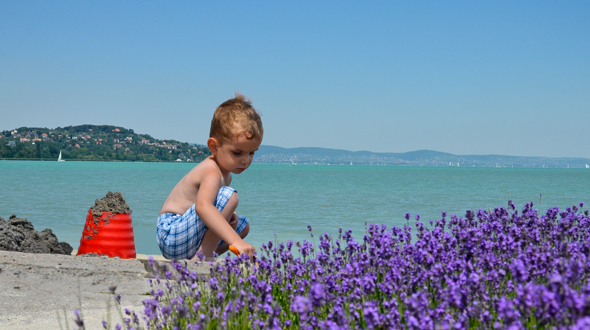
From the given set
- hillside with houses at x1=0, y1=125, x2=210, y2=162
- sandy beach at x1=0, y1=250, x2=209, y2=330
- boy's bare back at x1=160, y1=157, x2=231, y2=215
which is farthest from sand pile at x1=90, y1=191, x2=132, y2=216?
hillside with houses at x1=0, y1=125, x2=210, y2=162

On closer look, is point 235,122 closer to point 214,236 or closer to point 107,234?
point 214,236

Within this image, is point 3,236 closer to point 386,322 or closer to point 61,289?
point 61,289

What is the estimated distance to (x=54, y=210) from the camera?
48.8 feet

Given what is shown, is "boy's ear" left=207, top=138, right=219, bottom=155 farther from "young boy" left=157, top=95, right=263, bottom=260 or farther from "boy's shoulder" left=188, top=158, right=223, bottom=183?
"boy's shoulder" left=188, top=158, right=223, bottom=183

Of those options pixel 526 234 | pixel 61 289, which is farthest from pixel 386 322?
pixel 61 289

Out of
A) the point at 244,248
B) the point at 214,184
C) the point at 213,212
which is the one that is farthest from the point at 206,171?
the point at 244,248

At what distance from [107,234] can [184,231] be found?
1.84 meters

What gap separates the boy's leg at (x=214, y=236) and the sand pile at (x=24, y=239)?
276cm

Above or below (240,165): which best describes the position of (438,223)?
below

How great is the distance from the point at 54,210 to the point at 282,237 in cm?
876

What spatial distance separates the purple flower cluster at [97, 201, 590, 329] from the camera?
5.33ft

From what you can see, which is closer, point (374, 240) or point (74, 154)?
point (374, 240)

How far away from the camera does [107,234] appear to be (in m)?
5.71

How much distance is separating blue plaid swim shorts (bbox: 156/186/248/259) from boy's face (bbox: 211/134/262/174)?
21 centimetres
